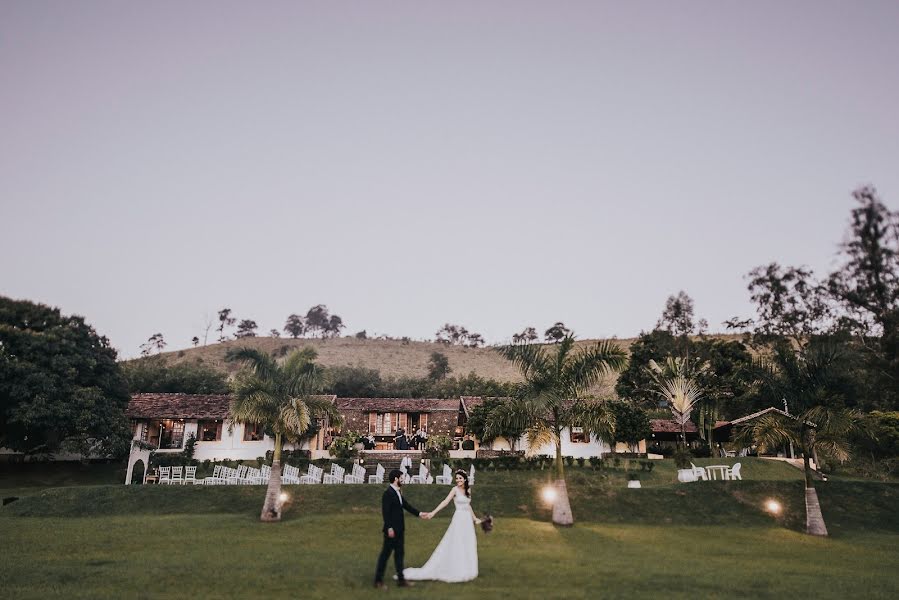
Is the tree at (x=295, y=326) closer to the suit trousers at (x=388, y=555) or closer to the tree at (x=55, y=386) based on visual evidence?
the tree at (x=55, y=386)

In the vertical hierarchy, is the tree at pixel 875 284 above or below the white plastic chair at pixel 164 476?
above

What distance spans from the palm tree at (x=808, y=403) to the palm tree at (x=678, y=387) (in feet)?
83.5

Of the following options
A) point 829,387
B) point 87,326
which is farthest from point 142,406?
point 829,387

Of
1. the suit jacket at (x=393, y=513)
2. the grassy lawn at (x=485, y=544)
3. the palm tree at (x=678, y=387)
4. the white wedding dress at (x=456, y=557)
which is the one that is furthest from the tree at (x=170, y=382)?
the suit jacket at (x=393, y=513)

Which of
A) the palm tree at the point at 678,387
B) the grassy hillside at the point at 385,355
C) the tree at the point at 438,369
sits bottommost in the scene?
the palm tree at the point at 678,387

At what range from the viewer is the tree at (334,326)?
481 feet

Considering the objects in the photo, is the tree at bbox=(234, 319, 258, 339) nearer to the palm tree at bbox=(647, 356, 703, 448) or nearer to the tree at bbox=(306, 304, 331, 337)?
the tree at bbox=(306, 304, 331, 337)

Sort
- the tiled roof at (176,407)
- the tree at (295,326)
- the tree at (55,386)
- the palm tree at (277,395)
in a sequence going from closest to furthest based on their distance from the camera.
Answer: the palm tree at (277,395), the tree at (55,386), the tiled roof at (176,407), the tree at (295,326)

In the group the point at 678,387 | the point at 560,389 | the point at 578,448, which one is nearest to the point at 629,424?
the point at 578,448

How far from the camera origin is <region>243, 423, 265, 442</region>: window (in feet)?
128

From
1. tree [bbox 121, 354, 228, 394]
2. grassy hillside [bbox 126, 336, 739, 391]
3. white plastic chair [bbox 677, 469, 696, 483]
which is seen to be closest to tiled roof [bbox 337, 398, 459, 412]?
tree [bbox 121, 354, 228, 394]

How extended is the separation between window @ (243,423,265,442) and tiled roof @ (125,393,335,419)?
1.77 m

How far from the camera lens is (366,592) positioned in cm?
930

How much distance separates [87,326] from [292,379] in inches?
1073
